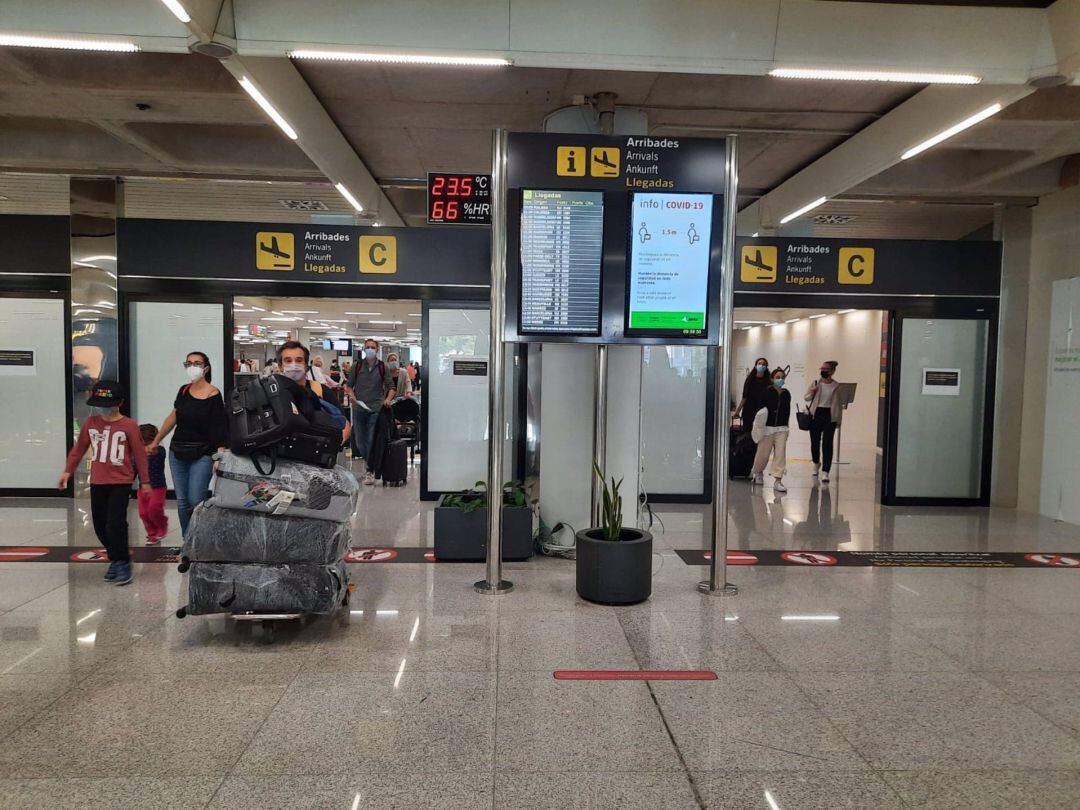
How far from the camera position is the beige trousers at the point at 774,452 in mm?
9594

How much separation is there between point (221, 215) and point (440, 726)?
1134 centimetres

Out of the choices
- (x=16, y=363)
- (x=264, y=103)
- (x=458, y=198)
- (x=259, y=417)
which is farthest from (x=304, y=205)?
(x=259, y=417)

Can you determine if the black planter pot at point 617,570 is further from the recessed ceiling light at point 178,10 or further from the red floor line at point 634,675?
the recessed ceiling light at point 178,10

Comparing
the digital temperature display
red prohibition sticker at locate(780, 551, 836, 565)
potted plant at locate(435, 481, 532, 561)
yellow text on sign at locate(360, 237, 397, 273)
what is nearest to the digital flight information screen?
potted plant at locate(435, 481, 532, 561)

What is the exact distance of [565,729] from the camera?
2846 millimetres

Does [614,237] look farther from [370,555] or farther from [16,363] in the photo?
[16,363]

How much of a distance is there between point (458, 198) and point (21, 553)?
4687 millimetres

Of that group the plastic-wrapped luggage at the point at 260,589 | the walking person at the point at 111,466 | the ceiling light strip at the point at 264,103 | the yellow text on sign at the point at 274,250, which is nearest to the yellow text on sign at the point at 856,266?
the ceiling light strip at the point at 264,103

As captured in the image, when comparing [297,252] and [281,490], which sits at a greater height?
[297,252]

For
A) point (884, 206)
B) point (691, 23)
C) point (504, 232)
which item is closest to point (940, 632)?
point (504, 232)

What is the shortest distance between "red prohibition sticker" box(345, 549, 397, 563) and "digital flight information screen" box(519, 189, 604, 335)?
217 cm

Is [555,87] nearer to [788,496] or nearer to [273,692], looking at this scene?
[273,692]

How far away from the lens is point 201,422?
17.3ft

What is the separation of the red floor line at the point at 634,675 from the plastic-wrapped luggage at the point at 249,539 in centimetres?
141
